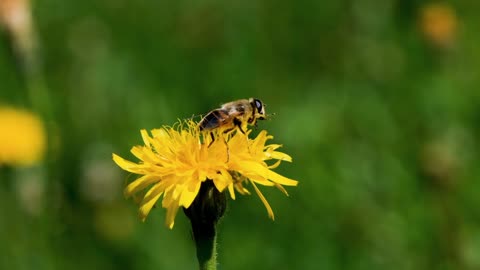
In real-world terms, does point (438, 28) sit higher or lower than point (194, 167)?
lower

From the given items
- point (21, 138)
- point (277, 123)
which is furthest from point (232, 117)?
point (277, 123)

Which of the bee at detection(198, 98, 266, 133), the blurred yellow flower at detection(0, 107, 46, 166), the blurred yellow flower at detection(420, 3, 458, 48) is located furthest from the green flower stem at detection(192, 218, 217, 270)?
the blurred yellow flower at detection(420, 3, 458, 48)

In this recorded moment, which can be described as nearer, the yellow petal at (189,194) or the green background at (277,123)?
the yellow petal at (189,194)

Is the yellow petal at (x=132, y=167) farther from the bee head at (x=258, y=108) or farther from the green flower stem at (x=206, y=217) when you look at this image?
the bee head at (x=258, y=108)

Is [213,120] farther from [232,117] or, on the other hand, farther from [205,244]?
[205,244]

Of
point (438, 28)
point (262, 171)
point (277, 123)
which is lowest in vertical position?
point (277, 123)

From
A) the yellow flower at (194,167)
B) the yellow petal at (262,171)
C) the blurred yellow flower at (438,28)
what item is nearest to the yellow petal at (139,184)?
the yellow flower at (194,167)
